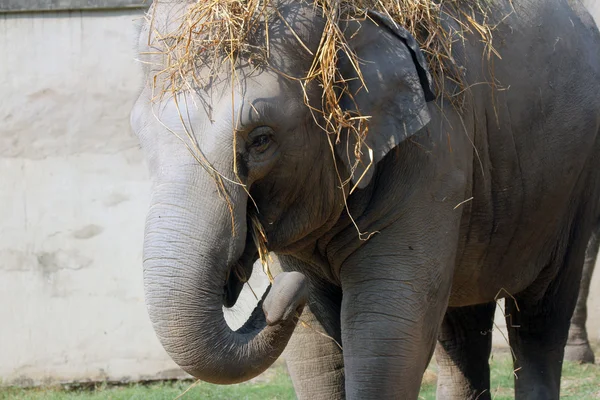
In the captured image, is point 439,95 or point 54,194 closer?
point 439,95

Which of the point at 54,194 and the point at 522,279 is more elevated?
the point at 522,279

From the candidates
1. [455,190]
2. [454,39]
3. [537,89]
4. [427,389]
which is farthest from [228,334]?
[427,389]

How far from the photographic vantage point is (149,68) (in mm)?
3559

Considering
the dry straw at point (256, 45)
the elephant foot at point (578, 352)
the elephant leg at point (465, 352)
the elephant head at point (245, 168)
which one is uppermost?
the dry straw at point (256, 45)

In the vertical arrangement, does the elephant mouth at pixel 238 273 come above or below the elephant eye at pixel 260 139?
below

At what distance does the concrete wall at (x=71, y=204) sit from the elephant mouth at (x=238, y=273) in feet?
12.4

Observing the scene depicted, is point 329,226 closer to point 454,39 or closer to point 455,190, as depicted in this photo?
point 455,190

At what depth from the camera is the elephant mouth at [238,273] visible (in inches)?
133

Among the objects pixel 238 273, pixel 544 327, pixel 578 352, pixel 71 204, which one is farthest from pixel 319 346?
pixel 578 352

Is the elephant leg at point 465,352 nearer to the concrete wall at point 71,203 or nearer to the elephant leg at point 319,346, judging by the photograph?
the elephant leg at point 319,346

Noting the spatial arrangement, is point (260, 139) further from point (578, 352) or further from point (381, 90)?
point (578, 352)

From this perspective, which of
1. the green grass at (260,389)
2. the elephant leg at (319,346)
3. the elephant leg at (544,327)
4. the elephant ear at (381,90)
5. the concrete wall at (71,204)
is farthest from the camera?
the concrete wall at (71,204)

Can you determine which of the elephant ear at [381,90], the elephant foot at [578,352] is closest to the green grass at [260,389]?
the elephant foot at [578,352]

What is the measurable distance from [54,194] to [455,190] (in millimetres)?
3988
